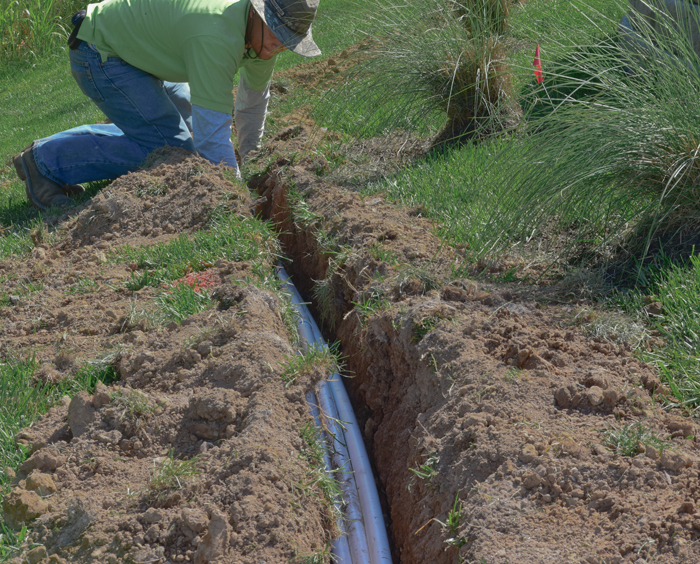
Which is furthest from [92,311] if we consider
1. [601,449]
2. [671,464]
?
[671,464]

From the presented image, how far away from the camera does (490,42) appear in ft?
13.5

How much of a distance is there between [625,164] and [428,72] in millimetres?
2020

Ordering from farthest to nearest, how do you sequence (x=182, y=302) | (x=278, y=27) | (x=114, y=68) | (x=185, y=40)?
(x=114, y=68) < (x=185, y=40) < (x=278, y=27) < (x=182, y=302)

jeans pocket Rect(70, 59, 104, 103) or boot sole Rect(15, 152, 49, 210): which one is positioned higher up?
jeans pocket Rect(70, 59, 104, 103)

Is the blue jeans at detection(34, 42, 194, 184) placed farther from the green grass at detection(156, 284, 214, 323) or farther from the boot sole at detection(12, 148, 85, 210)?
the green grass at detection(156, 284, 214, 323)

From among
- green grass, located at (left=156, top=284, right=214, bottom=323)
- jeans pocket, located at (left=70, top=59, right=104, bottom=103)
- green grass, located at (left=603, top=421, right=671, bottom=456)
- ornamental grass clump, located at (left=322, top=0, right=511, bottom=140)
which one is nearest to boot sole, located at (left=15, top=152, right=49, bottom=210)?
jeans pocket, located at (left=70, top=59, right=104, bottom=103)

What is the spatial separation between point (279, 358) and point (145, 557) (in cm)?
92

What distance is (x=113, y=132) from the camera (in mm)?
4520

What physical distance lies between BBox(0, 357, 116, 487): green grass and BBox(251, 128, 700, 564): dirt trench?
45.8 inches

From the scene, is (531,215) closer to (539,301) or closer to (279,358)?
(539,301)

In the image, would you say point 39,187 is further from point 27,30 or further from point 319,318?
point 27,30

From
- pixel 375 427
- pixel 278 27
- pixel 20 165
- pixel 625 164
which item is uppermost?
pixel 278 27

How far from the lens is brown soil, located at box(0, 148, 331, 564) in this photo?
5.45 feet

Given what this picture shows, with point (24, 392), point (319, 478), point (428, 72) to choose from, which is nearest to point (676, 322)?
point (319, 478)
